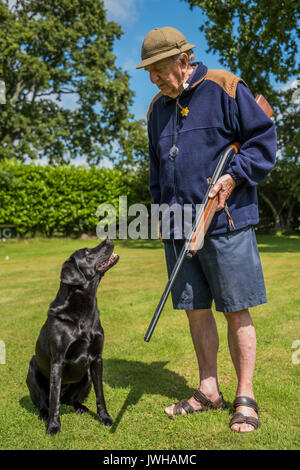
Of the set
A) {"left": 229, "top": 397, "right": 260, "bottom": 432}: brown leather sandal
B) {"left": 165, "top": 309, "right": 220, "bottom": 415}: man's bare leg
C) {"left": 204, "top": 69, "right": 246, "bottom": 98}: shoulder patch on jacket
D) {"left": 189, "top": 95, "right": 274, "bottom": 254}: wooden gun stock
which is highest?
Result: {"left": 204, "top": 69, "right": 246, "bottom": 98}: shoulder patch on jacket

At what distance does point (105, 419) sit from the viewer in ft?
10.1

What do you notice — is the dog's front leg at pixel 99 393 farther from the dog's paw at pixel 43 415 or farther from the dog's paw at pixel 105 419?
the dog's paw at pixel 43 415

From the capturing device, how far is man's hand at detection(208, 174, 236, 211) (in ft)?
8.89

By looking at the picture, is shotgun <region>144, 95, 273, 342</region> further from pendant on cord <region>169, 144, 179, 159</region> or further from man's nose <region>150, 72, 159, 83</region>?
man's nose <region>150, 72, 159, 83</region>

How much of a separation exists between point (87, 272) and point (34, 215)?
14.4m

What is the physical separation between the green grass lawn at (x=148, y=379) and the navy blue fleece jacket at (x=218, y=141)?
4.47 ft

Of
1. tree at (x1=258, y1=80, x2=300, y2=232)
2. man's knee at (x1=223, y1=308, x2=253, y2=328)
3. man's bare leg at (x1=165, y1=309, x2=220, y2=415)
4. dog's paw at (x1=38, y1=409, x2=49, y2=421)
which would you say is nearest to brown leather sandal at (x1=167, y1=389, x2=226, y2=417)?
man's bare leg at (x1=165, y1=309, x2=220, y2=415)

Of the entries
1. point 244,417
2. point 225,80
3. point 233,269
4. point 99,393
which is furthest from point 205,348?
point 225,80

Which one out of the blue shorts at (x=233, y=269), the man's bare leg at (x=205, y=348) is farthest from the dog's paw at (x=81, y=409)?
the blue shorts at (x=233, y=269)

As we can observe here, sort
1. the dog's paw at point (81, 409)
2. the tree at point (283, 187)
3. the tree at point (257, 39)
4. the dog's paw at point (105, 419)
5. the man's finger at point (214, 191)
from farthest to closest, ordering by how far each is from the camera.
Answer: the tree at point (283, 187) < the tree at point (257, 39) < the dog's paw at point (81, 409) < the dog's paw at point (105, 419) < the man's finger at point (214, 191)

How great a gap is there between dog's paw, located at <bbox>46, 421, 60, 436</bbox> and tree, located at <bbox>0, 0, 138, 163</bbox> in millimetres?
21449

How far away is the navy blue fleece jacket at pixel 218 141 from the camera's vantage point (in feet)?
9.05

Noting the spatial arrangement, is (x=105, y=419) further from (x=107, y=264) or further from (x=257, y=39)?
(x=257, y=39)

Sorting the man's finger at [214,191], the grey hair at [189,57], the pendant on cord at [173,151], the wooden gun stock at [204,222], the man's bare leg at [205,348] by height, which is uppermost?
the grey hair at [189,57]
